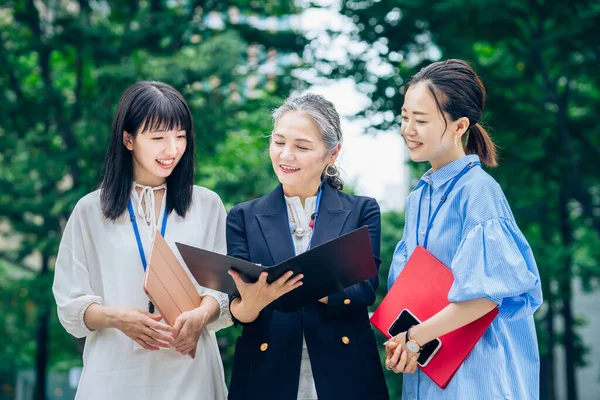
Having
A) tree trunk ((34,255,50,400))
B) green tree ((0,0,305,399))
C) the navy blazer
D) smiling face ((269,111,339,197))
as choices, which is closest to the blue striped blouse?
the navy blazer

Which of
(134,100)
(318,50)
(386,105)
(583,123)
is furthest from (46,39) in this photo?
(134,100)

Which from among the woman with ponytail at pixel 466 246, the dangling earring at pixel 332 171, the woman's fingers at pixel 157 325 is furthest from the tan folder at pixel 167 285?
the woman with ponytail at pixel 466 246

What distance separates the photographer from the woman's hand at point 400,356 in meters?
2.49

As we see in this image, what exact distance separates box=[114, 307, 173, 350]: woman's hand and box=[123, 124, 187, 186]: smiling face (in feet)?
1.91

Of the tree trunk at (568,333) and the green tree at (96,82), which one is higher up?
the green tree at (96,82)

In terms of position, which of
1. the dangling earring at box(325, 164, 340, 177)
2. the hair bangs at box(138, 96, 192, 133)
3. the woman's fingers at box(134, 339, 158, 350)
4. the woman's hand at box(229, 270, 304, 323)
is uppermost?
the hair bangs at box(138, 96, 192, 133)

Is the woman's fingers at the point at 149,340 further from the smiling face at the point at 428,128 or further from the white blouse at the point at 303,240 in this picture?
the smiling face at the point at 428,128

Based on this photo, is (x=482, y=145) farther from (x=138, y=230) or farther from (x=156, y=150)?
(x=138, y=230)

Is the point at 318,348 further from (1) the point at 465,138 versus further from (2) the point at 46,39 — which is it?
(2) the point at 46,39

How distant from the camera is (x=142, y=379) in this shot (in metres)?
2.82

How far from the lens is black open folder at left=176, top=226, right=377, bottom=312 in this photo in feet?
7.83

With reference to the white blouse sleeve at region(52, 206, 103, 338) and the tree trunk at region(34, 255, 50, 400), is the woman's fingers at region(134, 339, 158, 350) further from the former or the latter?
the tree trunk at region(34, 255, 50, 400)

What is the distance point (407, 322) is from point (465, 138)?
77 centimetres

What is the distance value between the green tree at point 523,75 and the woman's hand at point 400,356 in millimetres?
6626
